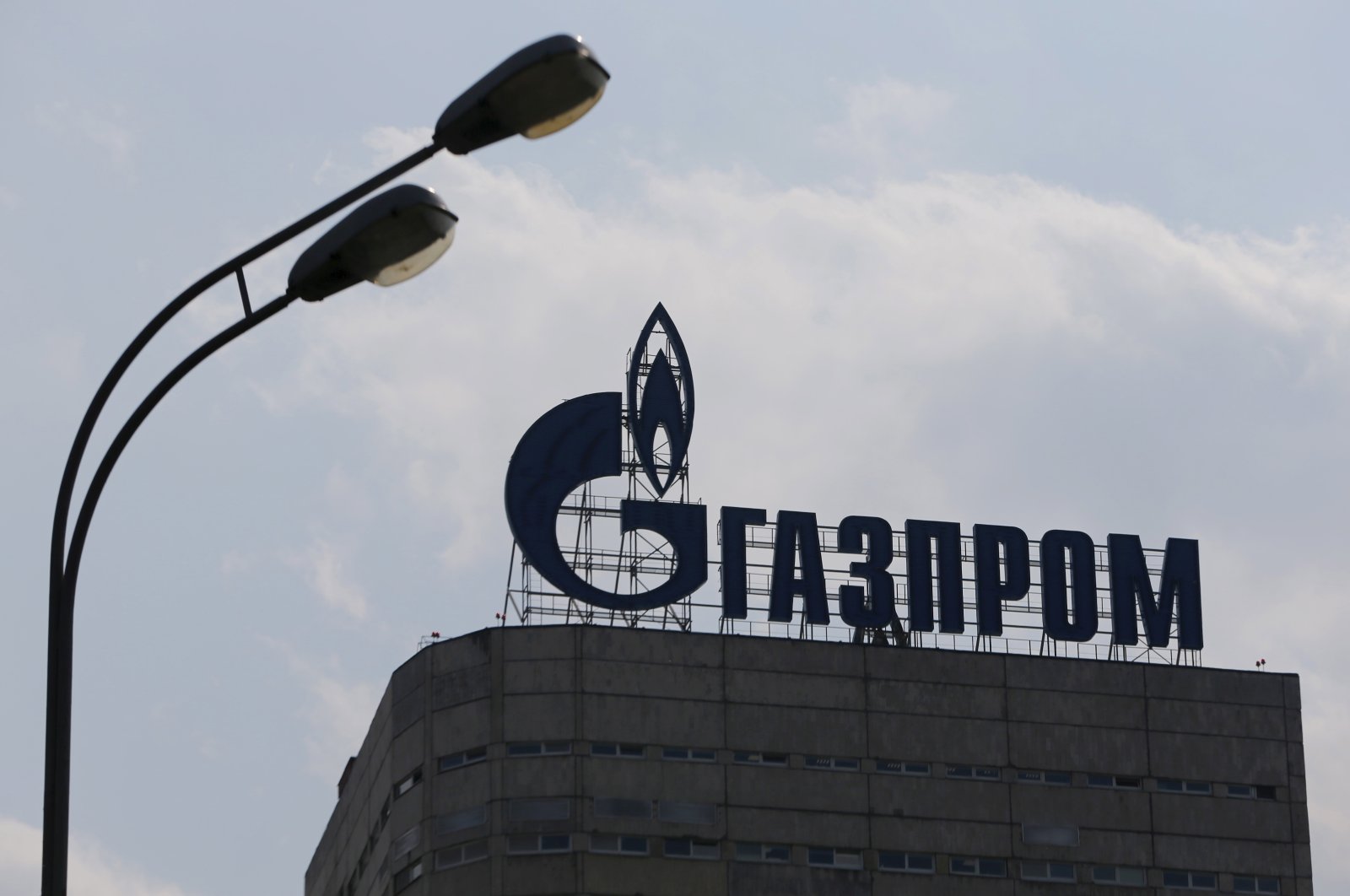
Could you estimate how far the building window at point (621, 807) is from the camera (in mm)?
72438

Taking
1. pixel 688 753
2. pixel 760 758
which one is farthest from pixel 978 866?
pixel 688 753

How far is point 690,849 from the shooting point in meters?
72.9

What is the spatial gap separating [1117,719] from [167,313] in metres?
62.9

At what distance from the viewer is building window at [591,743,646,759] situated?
2874 inches

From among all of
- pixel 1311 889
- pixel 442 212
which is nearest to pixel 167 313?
pixel 442 212

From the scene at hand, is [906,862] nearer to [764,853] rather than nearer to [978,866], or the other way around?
[978,866]

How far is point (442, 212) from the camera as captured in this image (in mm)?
18062

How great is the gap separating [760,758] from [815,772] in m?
1.86

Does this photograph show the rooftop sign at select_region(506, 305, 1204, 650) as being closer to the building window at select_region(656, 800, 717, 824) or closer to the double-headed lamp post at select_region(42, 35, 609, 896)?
the building window at select_region(656, 800, 717, 824)

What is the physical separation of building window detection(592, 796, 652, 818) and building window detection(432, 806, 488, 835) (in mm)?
3470

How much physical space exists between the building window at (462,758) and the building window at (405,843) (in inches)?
80.6

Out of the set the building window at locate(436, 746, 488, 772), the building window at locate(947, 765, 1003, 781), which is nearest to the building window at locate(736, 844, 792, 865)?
the building window at locate(947, 765, 1003, 781)

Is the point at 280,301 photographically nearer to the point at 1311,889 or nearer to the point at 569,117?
the point at 569,117

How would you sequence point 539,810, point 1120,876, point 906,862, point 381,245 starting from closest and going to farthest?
point 381,245 → point 539,810 → point 906,862 → point 1120,876
